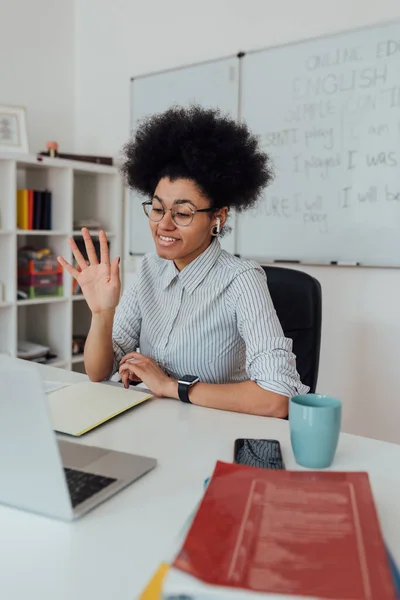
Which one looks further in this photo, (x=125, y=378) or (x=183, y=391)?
(x=125, y=378)

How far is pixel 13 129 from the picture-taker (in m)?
2.76

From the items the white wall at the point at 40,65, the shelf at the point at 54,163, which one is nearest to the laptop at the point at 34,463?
the shelf at the point at 54,163

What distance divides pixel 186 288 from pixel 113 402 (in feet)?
1.39

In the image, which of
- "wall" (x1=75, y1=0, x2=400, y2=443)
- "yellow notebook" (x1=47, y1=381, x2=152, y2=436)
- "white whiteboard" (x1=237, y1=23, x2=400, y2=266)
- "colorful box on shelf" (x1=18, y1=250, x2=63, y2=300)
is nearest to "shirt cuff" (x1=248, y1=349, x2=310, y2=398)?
"yellow notebook" (x1=47, y1=381, x2=152, y2=436)

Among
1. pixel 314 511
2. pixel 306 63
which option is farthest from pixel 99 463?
pixel 306 63

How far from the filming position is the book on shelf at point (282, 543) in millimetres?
471

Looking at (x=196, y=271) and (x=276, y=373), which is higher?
(x=196, y=271)

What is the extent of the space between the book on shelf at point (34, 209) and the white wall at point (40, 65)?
1.37 feet

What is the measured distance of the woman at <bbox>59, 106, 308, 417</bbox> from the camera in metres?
1.33

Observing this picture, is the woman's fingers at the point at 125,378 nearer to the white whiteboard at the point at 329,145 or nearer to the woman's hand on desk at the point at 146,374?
the woman's hand on desk at the point at 146,374

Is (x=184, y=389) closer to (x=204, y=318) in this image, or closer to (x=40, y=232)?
(x=204, y=318)

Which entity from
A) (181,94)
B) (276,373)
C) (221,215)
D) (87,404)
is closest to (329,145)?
(181,94)

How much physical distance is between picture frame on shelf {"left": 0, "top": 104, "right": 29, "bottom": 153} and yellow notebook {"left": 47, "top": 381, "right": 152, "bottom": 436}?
1864 mm

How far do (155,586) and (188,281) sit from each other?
964mm
